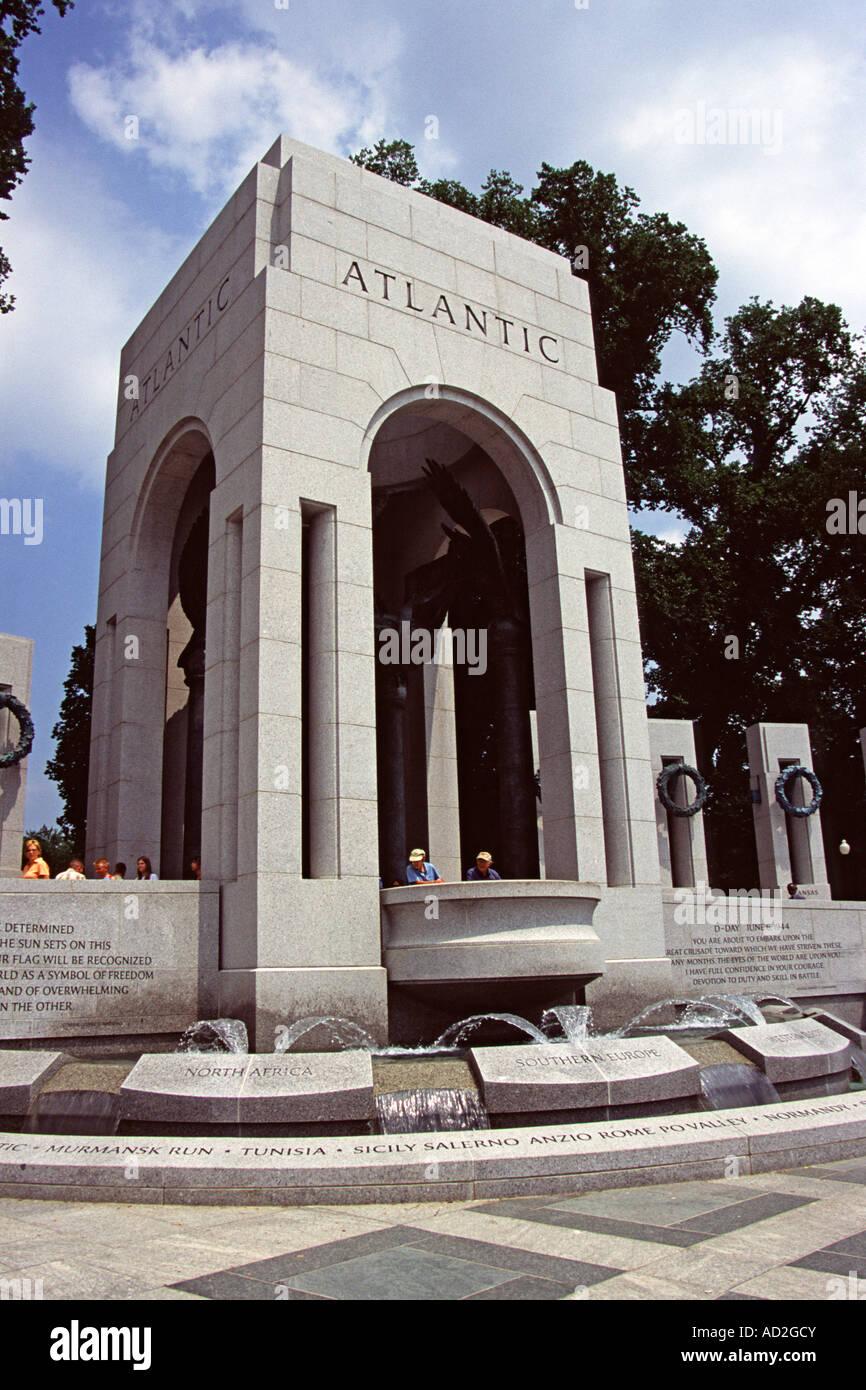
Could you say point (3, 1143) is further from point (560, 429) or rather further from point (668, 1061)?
point (560, 429)

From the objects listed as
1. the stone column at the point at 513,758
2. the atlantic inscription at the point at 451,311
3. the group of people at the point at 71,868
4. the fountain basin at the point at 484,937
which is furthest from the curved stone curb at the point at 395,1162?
the atlantic inscription at the point at 451,311

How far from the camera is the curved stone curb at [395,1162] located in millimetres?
7266

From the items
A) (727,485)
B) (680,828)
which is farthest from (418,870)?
(727,485)

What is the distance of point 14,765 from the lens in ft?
65.8

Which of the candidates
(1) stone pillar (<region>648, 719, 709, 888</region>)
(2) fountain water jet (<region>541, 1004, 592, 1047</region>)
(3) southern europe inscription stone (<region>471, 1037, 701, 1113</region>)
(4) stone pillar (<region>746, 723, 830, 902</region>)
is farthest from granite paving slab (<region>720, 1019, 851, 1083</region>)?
(4) stone pillar (<region>746, 723, 830, 902</region>)

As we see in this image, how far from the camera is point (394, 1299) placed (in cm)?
490

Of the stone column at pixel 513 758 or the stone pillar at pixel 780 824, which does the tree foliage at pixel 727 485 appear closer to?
the stone pillar at pixel 780 824

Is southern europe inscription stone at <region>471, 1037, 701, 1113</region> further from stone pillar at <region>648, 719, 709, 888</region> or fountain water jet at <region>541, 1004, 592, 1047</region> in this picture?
stone pillar at <region>648, 719, 709, 888</region>

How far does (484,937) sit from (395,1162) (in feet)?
19.8

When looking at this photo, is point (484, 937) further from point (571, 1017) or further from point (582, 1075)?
point (582, 1075)

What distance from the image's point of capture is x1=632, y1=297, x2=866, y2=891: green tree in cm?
3900

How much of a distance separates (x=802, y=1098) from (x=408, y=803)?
1259 cm
